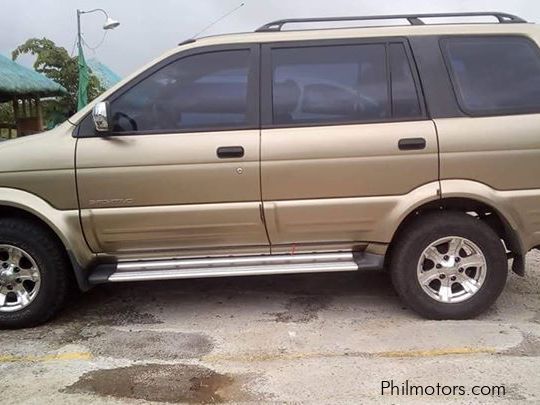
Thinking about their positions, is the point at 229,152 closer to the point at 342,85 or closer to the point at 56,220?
the point at 342,85

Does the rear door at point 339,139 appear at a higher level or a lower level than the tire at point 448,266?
higher

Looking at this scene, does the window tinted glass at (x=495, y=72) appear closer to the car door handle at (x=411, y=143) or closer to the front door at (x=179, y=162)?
the car door handle at (x=411, y=143)

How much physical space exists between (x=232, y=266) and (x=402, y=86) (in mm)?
1752

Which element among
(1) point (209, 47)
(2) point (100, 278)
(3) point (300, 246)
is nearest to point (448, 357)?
(3) point (300, 246)

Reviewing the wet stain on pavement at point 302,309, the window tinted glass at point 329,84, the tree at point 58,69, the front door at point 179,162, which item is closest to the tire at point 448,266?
the wet stain on pavement at point 302,309

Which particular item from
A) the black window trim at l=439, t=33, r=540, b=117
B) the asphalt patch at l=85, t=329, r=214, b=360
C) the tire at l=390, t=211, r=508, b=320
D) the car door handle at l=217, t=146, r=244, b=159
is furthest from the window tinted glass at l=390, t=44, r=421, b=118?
the asphalt patch at l=85, t=329, r=214, b=360

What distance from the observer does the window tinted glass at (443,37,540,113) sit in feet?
12.7

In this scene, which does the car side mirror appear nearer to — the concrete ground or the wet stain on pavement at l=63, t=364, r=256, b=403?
the concrete ground

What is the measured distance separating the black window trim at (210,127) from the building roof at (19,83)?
10.9 meters

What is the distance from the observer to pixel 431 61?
3.91 meters

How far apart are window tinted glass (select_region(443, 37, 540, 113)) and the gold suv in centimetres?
1

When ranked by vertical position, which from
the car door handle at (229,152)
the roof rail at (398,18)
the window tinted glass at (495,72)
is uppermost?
the roof rail at (398,18)

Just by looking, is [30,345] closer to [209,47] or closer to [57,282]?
[57,282]

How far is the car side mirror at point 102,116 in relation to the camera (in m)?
3.65
